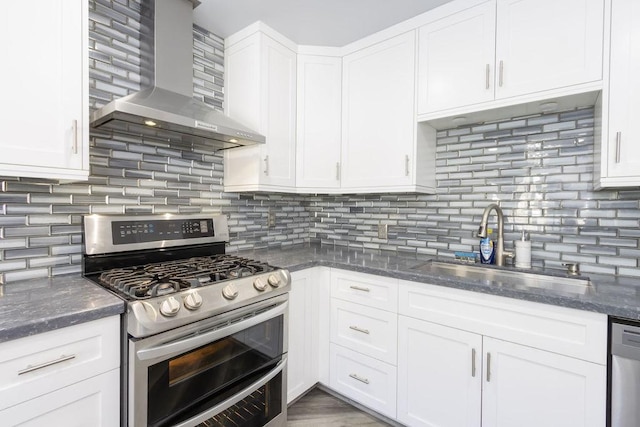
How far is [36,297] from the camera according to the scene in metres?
1.14

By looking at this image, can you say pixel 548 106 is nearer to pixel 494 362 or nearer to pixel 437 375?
pixel 494 362

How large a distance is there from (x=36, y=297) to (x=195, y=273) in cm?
56

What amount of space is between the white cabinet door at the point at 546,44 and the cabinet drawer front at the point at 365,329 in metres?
1.41

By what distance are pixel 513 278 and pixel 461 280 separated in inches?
17.9

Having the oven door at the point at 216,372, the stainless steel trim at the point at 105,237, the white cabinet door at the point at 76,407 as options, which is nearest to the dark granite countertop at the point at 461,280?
the oven door at the point at 216,372

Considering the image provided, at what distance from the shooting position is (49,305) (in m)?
1.05

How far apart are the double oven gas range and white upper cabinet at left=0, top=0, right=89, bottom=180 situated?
390mm

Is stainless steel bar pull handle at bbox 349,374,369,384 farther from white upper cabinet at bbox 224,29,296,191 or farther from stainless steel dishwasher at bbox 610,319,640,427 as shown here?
white upper cabinet at bbox 224,29,296,191

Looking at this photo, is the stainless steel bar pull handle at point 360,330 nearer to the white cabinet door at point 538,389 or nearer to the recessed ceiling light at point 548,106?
the white cabinet door at point 538,389

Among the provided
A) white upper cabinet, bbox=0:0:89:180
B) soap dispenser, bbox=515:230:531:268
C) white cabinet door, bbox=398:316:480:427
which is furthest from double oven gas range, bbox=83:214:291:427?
soap dispenser, bbox=515:230:531:268

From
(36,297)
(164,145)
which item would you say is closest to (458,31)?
(164,145)

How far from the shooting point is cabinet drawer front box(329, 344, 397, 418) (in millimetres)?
1772

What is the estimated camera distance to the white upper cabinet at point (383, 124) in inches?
77.9

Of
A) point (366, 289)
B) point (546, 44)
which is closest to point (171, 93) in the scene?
point (366, 289)
